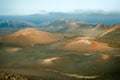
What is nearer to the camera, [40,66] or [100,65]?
[100,65]

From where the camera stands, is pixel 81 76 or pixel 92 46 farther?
pixel 92 46

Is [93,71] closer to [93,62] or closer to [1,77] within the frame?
[93,62]

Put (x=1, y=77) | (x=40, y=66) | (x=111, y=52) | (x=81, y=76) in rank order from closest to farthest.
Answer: (x=1, y=77) < (x=81, y=76) < (x=40, y=66) < (x=111, y=52)

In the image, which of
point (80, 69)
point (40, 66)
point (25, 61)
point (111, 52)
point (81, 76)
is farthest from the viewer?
point (111, 52)

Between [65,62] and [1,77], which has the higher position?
[1,77]

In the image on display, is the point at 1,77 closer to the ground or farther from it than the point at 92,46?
farther from it

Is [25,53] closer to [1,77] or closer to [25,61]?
[25,61]

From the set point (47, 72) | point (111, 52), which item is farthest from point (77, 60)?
point (111, 52)

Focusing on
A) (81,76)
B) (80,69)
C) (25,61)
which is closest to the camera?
(81,76)

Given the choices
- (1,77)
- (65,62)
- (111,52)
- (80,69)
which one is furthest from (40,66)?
(111,52)
